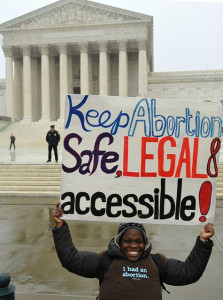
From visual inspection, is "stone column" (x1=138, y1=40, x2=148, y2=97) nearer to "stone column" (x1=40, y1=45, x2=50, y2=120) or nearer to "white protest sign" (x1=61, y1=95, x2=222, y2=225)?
"stone column" (x1=40, y1=45, x2=50, y2=120)

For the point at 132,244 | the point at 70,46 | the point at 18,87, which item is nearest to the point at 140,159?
the point at 132,244

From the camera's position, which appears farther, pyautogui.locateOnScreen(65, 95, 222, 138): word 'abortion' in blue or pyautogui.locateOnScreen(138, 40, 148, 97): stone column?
pyautogui.locateOnScreen(138, 40, 148, 97): stone column

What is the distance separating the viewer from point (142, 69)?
50531mm

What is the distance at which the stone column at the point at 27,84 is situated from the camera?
170 feet

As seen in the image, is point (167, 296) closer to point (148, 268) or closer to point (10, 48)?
point (148, 268)

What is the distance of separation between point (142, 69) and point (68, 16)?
13.4 m

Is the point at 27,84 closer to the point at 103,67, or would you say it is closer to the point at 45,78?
the point at 45,78

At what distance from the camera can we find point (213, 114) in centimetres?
316

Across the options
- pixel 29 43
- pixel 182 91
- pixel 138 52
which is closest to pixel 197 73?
pixel 182 91

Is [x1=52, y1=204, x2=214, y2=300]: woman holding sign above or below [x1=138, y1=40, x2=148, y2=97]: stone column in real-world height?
below

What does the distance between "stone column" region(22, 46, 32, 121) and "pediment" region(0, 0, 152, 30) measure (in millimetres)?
3856

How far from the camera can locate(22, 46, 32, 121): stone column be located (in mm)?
51812

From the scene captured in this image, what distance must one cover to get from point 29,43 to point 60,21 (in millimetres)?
5651

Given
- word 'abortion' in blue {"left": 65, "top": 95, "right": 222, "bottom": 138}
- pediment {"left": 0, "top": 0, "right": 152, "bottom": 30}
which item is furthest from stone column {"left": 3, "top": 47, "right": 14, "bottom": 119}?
word 'abortion' in blue {"left": 65, "top": 95, "right": 222, "bottom": 138}
